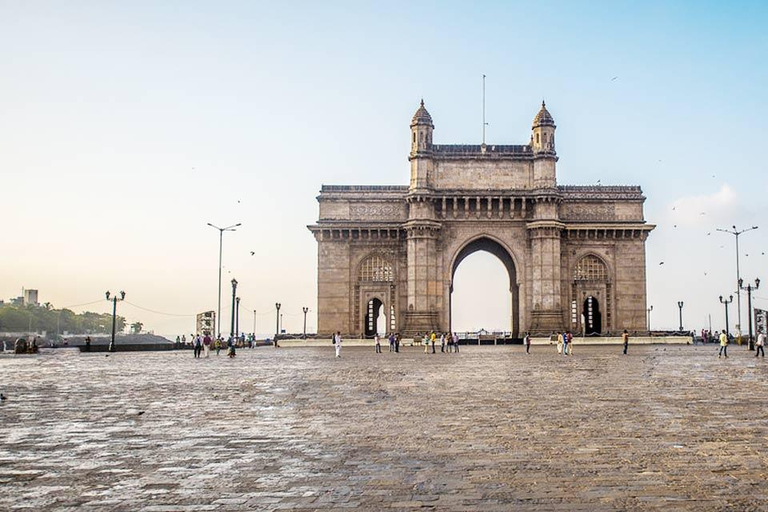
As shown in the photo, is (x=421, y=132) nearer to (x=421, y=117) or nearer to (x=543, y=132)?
(x=421, y=117)

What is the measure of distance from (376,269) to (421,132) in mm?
10981

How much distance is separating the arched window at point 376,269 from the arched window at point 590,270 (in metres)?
14.3

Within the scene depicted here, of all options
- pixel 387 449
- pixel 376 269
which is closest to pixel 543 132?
pixel 376 269

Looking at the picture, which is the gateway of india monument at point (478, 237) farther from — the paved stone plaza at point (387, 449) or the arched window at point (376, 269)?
the paved stone plaza at point (387, 449)

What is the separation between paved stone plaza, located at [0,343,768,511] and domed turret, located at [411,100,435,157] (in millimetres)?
45717

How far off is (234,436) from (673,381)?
42.7 feet

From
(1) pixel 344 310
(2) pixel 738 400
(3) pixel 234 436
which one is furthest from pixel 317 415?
(1) pixel 344 310

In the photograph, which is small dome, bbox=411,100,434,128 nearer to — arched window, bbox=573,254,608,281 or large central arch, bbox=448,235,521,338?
large central arch, bbox=448,235,521,338

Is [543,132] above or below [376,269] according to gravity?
above

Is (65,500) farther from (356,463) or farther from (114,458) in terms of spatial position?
(356,463)

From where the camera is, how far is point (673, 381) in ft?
66.0

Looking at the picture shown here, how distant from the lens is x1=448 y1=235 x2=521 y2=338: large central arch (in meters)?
Result: 63.7

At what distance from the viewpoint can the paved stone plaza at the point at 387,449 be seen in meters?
7.02

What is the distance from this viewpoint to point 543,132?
62.8 m
